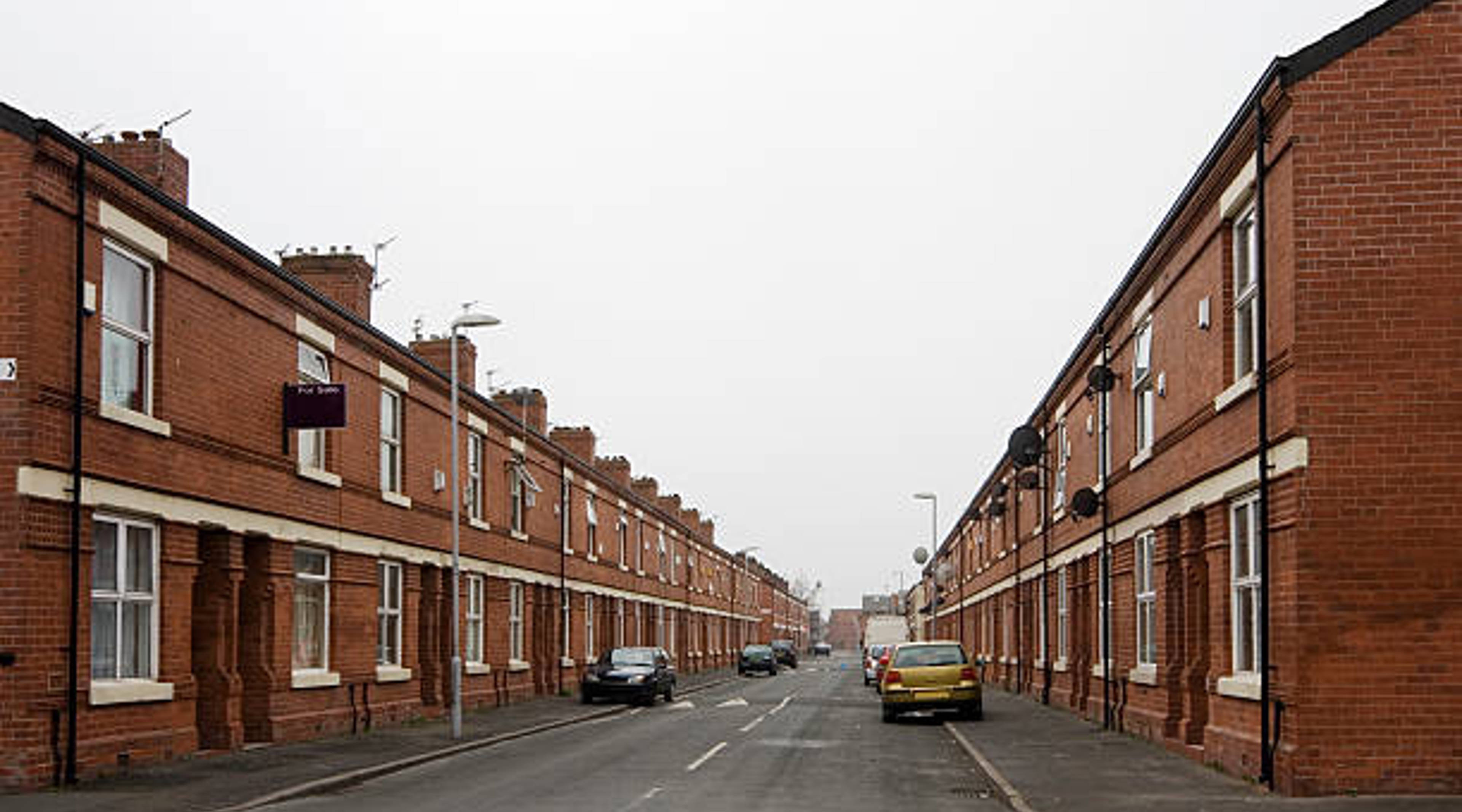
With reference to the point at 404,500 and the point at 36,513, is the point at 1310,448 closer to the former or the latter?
the point at 36,513

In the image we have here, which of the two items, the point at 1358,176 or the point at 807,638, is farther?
the point at 807,638

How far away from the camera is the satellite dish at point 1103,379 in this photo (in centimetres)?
2638

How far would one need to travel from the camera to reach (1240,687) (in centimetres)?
1691

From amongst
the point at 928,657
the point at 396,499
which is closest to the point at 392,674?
the point at 396,499

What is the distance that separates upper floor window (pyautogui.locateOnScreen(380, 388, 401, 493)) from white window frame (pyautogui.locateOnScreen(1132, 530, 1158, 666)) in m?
13.2

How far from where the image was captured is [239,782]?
17391 mm

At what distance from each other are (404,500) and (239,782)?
494 inches

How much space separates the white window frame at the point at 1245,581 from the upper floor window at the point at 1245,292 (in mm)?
1502

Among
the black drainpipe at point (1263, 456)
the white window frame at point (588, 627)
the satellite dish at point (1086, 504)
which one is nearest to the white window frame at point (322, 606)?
the satellite dish at point (1086, 504)

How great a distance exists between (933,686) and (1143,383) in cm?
879

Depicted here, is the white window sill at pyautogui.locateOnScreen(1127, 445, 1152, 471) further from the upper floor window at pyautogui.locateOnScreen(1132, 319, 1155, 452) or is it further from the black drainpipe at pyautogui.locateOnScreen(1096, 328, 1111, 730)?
the black drainpipe at pyautogui.locateOnScreen(1096, 328, 1111, 730)

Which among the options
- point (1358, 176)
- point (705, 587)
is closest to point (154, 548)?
point (1358, 176)

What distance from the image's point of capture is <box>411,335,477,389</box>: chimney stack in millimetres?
35531

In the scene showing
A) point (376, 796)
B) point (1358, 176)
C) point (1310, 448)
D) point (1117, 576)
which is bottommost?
point (376, 796)
